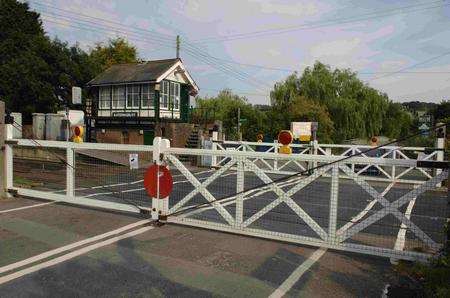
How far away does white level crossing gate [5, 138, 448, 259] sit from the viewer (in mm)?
6047

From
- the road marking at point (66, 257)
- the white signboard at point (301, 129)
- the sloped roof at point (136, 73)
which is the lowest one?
the road marking at point (66, 257)

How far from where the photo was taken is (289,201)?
6605 millimetres

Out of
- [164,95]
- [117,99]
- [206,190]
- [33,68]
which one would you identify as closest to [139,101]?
[164,95]

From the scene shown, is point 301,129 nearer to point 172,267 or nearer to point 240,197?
point 240,197

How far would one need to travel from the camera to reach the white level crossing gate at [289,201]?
6047 millimetres

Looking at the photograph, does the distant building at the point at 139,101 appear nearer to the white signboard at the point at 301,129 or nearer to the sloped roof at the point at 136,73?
the sloped roof at the point at 136,73

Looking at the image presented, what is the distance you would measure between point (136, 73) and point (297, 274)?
85.9ft

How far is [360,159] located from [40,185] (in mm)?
9079

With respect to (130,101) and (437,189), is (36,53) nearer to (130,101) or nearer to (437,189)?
(130,101)

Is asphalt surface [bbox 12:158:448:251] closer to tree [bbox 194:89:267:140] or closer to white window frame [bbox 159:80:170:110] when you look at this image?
white window frame [bbox 159:80:170:110]

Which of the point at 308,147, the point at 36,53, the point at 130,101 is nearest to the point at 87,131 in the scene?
the point at 130,101

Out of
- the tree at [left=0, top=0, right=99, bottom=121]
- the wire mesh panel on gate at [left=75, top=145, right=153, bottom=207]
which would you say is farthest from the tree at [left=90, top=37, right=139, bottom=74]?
the wire mesh panel on gate at [left=75, top=145, right=153, bottom=207]

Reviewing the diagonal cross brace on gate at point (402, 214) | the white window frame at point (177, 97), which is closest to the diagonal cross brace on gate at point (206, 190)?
the diagonal cross brace on gate at point (402, 214)

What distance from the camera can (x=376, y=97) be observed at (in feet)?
145
